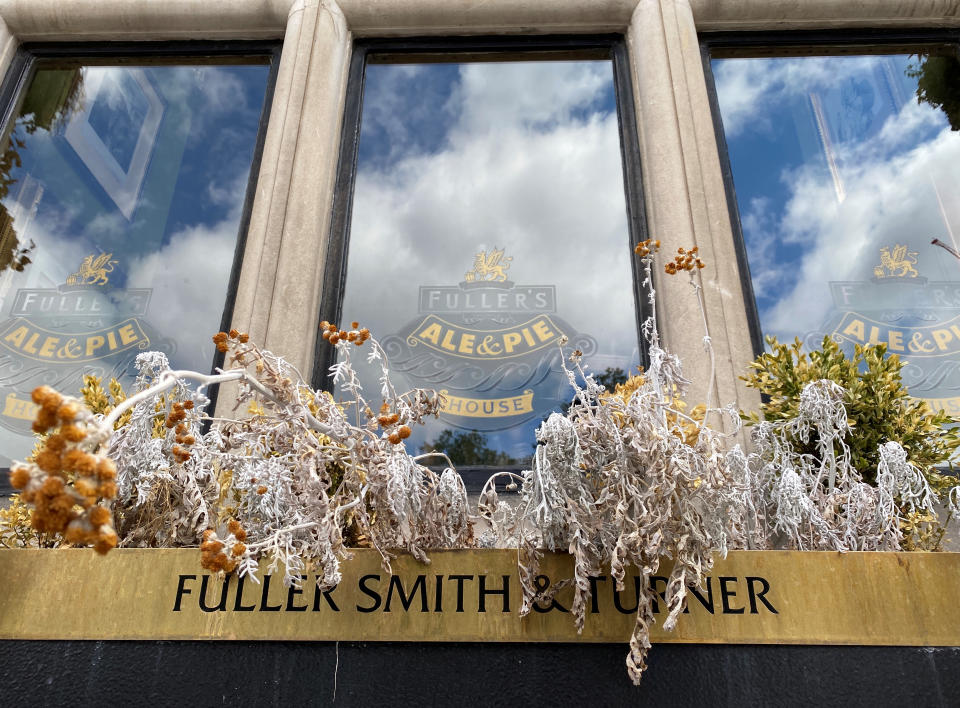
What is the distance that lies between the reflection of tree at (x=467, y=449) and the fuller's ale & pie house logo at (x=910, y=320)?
2626 millimetres

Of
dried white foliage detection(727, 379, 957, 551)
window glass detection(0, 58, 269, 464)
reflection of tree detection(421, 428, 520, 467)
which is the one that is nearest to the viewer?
dried white foliage detection(727, 379, 957, 551)

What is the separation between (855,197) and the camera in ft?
21.8

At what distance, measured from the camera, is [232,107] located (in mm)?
7207

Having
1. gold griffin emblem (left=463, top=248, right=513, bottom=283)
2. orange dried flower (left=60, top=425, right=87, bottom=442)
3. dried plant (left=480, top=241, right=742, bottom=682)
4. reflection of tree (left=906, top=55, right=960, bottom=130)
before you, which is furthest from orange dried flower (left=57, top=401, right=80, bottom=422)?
reflection of tree (left=906, top=55, right=960, bottom=130)

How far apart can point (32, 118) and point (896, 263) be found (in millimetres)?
7958

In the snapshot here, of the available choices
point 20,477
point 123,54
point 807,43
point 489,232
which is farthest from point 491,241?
point 20,477

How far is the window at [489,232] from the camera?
19.0 feet

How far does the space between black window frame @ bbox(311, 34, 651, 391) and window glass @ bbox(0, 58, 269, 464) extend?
909 mm

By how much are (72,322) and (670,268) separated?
489 cm

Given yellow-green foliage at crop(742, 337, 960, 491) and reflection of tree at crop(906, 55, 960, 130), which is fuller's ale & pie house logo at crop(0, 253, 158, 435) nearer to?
yellow-green foliage at crop(742, 337, 960, 491)

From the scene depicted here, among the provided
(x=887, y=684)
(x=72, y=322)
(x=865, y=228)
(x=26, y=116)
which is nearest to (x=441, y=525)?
(x=887, y=684)

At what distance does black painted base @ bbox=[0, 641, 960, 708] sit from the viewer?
3.17 m

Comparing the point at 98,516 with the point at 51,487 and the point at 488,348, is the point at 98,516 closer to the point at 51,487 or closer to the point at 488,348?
the point at 51,487

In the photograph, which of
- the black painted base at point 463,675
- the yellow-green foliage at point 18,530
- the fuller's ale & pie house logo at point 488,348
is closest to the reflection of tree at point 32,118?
the yellow-green foliage at point 18,530
